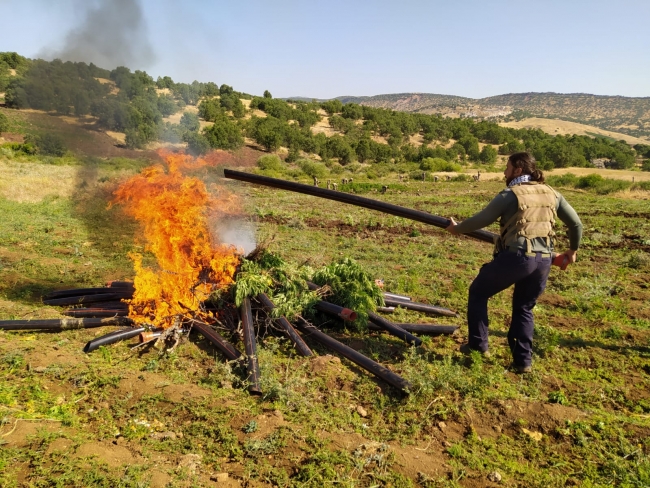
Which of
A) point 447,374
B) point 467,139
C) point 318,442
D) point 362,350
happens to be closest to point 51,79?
point 362,350

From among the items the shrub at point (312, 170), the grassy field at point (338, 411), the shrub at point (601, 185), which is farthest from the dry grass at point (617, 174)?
the grassy field at point (338, 411)

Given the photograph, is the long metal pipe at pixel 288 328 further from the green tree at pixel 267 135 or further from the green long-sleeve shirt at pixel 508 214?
the green tree at pixel 267 135

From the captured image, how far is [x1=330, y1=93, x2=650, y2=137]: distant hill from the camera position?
119000 millimetres

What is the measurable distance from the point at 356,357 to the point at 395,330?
0.89 metres

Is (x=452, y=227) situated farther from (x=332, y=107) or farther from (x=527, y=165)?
(x=332, y=107)

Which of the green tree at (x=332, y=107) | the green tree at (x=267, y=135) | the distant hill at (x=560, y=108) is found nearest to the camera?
the green tree at (x=267, y=135)

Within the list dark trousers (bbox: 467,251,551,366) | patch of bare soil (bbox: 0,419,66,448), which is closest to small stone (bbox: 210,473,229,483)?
patch of bare soil (bbox: 0,419,66,448)

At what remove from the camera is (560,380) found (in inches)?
180

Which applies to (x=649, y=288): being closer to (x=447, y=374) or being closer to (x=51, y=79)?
(x=447, y=374)

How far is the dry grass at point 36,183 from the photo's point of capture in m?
16.4

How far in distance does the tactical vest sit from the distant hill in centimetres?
11489

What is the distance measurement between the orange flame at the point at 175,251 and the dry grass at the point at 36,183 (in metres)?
10.7

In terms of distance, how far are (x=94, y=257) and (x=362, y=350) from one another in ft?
24.0

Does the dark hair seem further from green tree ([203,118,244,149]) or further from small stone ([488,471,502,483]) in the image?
green tree ([203,118,244,149])
